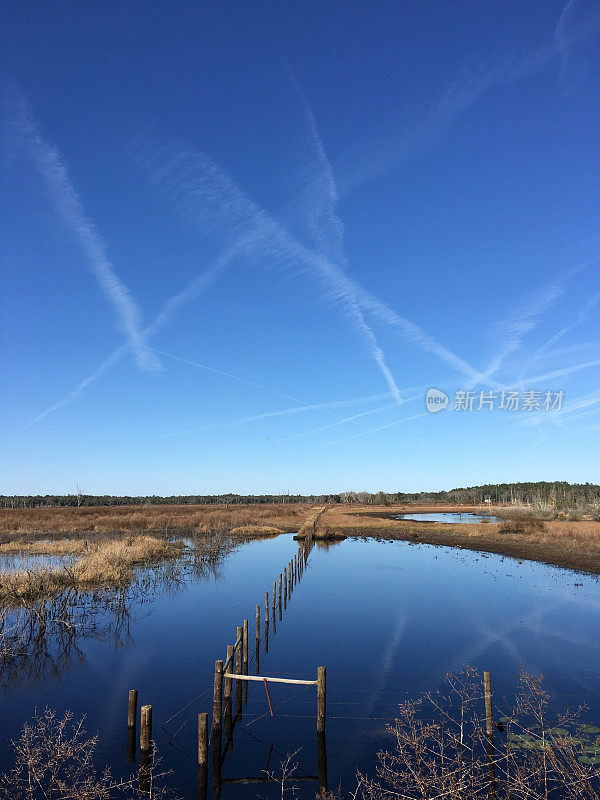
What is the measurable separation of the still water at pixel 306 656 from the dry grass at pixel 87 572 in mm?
2564

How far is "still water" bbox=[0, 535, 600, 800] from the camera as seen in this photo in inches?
547

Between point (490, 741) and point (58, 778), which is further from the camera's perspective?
point (490, 741)

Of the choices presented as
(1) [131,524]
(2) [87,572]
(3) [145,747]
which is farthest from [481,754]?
(1) [131,524]

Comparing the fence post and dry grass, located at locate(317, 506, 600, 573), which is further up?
dry grass, located at locate(317, 506, 600, 573)

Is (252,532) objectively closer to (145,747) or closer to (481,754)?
(481,754)

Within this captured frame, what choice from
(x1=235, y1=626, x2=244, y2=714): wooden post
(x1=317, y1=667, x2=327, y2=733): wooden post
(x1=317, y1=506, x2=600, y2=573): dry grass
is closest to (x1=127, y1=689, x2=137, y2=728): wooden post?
(x1=235, y1=626, x2=244, y2=714): wooden post

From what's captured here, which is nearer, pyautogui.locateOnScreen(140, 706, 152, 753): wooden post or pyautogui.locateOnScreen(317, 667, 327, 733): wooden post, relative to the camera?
pyautogui.locateOnScreen(140, 706, 152, 753): wooden post

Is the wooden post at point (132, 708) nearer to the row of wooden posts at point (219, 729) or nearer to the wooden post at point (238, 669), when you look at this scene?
the row of wooden posts at point (219, 729)

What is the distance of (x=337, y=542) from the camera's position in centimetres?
6266

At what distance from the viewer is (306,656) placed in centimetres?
2100

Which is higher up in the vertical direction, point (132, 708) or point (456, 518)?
point (456, 518)

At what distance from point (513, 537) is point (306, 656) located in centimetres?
4424

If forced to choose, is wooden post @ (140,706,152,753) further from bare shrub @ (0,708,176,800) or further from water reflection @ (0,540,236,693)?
water reflection @ (0,540,236,693)

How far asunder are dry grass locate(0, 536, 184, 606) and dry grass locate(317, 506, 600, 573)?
90.9ft
